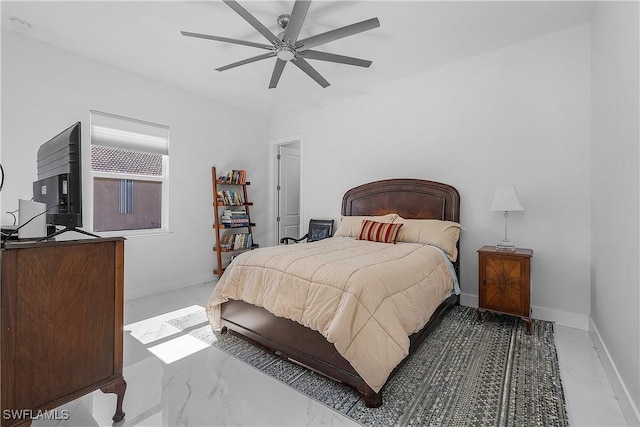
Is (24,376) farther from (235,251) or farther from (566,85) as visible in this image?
(566,85)

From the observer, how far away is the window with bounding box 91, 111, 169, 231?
11.6ft

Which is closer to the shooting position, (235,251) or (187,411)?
(187,411)

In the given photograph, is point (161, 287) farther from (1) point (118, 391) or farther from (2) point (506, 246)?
(2) point (506, 246)

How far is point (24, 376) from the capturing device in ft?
4.08

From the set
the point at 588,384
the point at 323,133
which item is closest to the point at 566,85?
the point at 588,384

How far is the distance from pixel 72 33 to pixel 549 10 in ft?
14.4

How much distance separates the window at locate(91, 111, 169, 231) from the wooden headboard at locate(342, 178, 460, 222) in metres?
2.62

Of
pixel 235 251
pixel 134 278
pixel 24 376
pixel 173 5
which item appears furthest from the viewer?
pixel 235 251

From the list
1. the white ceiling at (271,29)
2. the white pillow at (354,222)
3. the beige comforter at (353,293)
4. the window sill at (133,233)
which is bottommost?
the beige comforter at (353,293)

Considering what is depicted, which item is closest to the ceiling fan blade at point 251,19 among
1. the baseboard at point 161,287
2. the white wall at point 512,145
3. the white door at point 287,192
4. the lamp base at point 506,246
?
the white wall at point 512,145

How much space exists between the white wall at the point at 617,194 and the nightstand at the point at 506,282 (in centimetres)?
49

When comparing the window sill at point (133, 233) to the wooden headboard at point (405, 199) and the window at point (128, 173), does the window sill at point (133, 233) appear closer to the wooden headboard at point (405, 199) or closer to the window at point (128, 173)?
the window at point (128, 173)

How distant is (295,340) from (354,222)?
2.06 meters

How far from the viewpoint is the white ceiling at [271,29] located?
251cm
